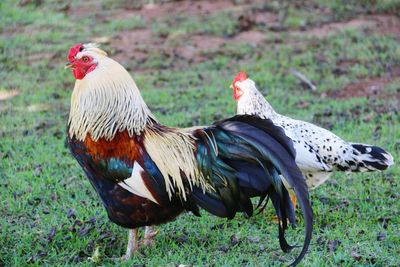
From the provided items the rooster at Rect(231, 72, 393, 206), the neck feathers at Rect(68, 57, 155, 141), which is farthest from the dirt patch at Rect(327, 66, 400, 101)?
the neck feathers at Rect(68, 57, 155, 141)

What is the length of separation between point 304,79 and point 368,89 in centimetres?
93

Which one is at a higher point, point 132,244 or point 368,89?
point 132,244

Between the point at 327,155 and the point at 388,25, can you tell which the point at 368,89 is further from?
the point at 327,155

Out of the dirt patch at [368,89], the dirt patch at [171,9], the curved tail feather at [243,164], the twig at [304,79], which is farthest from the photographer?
the dirt patch at [171,9]

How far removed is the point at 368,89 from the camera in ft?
32.8

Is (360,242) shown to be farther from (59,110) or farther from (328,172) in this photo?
(59,110)

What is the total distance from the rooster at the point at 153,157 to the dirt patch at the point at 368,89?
521cm

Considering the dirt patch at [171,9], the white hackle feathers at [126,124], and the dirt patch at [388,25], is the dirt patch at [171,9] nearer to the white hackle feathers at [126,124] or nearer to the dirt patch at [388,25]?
the dirt patch at [388,25]

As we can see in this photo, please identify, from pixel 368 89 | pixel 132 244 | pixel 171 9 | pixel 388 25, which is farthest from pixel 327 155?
pixel 171 9

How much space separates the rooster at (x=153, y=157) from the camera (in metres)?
4.72

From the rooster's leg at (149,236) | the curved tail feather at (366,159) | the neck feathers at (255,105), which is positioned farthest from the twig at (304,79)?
the rooster's leg at (149,236)

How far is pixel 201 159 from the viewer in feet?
16.0

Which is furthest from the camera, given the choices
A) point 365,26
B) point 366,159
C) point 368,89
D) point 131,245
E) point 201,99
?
point 365,26

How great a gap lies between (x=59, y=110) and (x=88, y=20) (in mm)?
4152
